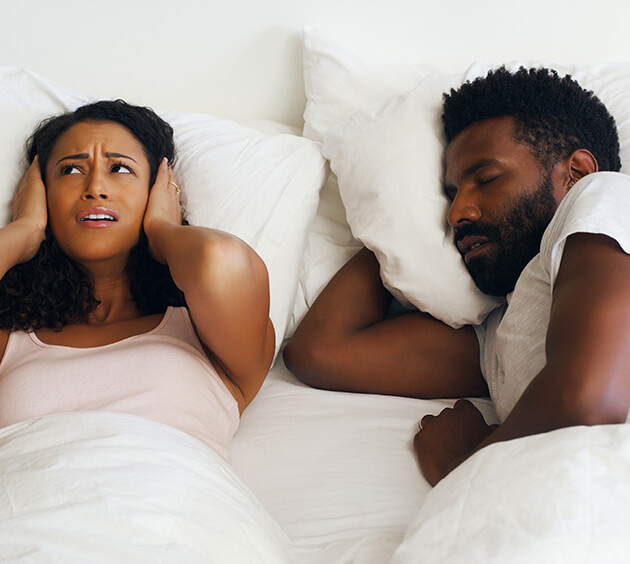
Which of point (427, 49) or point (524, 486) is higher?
point (427, 49)

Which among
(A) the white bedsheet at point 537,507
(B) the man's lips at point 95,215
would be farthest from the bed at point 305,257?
(B) the man's lips at point 95,215

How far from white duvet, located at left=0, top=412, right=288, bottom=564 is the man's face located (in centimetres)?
60

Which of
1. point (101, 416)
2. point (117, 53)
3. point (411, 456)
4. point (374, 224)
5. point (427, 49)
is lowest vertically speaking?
point (411, 456)

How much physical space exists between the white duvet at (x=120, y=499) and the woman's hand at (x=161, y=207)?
0.41 metres

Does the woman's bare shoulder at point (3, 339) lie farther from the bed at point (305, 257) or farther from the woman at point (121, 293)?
the bed at point (305, 257)

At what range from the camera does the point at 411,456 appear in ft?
3.67

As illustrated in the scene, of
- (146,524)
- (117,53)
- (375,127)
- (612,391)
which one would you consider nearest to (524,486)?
(612,391)

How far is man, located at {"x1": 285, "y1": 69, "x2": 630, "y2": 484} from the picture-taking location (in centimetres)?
94

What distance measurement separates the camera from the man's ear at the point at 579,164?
1.26 m

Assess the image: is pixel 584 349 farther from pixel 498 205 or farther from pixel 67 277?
pixel 67 277

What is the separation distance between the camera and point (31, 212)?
1.24m

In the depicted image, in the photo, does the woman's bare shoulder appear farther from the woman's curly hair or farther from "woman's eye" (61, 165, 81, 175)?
"woman's eye" (61, 165, 81, 175)

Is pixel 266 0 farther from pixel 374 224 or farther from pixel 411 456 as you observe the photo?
pixel 411 456

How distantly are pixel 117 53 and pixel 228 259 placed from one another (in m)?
0.83
